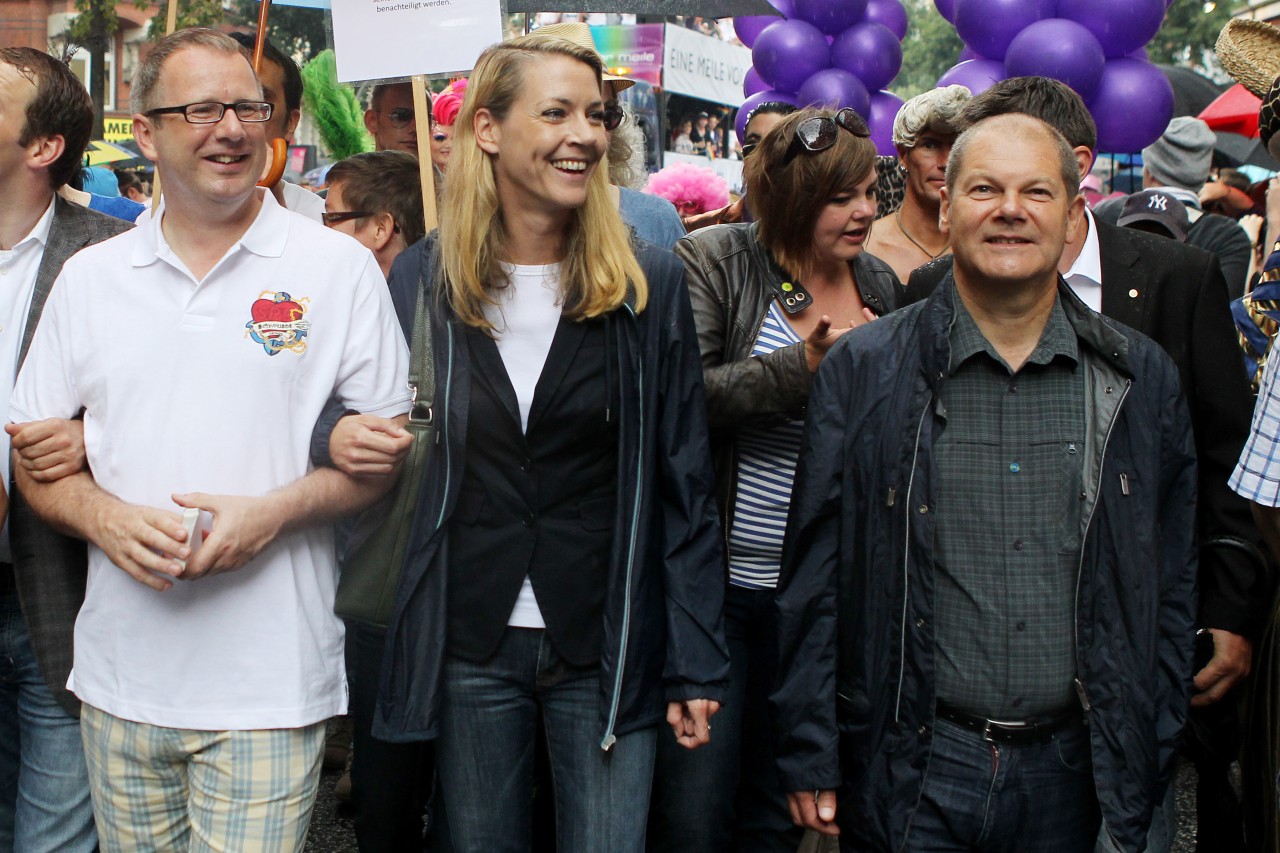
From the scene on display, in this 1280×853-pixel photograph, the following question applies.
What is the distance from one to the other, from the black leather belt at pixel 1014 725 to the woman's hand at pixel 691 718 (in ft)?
1.69

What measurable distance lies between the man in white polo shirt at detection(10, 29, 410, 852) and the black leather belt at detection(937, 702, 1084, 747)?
136 cm

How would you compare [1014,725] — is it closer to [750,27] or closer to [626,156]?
[626,156]

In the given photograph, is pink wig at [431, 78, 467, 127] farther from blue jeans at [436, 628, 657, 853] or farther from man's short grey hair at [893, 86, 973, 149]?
blue jeans at [436, 628, 657, 853]

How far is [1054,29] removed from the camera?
6742 mm

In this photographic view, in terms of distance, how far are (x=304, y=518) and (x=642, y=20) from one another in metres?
17.7

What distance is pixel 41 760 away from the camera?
3.27m

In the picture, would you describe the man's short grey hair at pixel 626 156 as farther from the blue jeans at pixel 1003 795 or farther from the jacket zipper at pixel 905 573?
the blue jeans at pixel 1003 795

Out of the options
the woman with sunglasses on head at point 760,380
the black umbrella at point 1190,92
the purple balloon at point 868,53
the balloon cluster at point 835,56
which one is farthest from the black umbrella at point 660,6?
the black umbrella at point 1190,92

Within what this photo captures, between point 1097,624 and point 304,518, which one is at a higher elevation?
point 304,518

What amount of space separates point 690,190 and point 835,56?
1.55 m

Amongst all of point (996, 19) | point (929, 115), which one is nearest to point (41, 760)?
point (929, 115)

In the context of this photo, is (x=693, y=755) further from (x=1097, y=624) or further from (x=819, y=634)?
(x=1097, y=624)

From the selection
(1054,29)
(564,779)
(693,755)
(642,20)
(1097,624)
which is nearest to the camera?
(1097,624)

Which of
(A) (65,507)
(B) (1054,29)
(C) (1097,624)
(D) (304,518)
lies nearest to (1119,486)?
(C) (1097,624)
